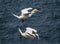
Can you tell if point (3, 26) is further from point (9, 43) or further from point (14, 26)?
point (9, 43)

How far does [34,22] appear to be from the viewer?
18.9 m

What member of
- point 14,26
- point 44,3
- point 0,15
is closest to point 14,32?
point 14,26

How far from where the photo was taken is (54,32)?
57.4ft

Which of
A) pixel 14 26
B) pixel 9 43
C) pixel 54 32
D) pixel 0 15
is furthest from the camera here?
pixel 0 15

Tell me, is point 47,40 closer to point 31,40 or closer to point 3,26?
point 31,40

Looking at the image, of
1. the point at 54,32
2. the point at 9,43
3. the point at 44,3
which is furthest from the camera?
the point at 44,3

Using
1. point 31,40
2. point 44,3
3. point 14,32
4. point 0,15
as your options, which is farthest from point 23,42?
point 44,3

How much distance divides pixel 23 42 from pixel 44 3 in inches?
231

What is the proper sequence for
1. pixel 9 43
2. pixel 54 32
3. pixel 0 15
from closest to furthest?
pixel 9 43, pixel 54 32, pixel 0 15

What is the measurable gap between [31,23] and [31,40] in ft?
8.41

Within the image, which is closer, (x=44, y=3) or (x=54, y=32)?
(x=54, y=32)

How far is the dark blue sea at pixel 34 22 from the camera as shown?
1681 cm

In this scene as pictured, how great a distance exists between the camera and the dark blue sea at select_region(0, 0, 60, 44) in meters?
16.8

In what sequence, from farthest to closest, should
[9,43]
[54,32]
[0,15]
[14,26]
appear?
[0,15]
[14,26]
[54,32]
[9,43]
